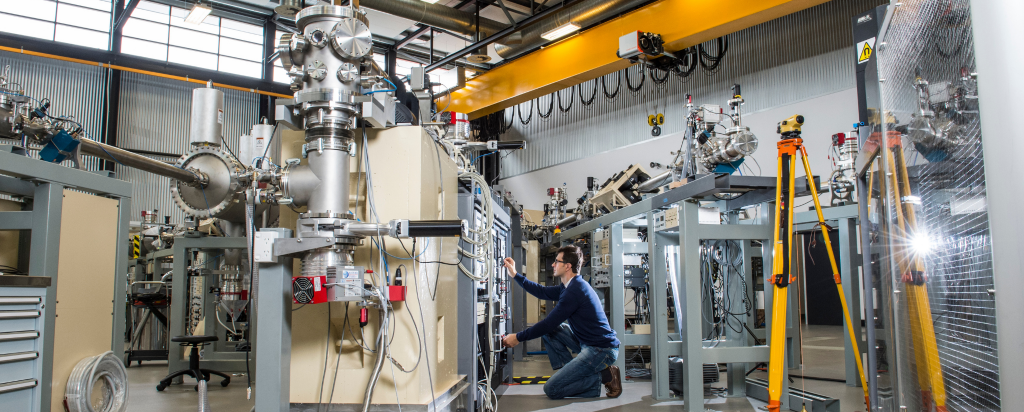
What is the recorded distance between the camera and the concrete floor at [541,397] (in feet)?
11.7

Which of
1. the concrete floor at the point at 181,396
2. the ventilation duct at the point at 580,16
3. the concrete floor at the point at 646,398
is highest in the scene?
the ventilation duct at the point at 580,16

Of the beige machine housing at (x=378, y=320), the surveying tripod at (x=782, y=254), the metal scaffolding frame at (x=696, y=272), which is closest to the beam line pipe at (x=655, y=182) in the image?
the metal scaffolding frame at (x=696, y=272)

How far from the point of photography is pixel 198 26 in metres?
9.65

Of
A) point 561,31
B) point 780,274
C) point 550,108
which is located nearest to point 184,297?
point 780,274

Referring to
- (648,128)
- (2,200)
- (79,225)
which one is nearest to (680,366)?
(79,225)

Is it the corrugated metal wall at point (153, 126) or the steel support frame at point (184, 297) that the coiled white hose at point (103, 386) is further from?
the corrugated metal wall at point (153, 126)

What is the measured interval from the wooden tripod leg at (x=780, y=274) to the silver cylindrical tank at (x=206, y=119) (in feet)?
11.6

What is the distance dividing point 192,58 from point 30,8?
7.06 ft

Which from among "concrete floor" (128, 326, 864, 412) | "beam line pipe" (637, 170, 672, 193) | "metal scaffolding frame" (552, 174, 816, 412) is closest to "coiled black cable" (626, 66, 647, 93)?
"beam line pipe" (637, 170, 672, 193)

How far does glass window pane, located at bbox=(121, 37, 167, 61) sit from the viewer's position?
942cm

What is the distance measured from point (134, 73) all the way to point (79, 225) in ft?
27.5

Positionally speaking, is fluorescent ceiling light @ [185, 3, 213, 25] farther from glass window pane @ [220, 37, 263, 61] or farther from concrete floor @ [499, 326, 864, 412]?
concrete floor @ [499, 326, 864, 412]

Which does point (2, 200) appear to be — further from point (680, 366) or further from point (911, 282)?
point (680, 366)

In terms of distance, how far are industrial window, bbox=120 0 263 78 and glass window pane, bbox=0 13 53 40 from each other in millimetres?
955
